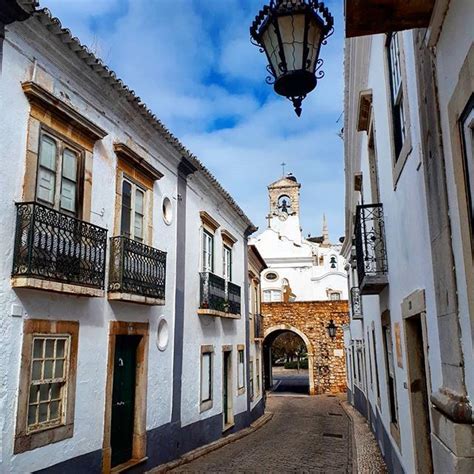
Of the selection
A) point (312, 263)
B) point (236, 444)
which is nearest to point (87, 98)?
→ point (236, 444)

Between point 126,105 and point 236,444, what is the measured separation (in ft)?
27.6

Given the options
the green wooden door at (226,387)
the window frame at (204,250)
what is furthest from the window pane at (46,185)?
the green wooden door at (226,387)

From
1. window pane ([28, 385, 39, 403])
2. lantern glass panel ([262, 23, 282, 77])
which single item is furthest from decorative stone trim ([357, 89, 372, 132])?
window pane ([28, 385, 39, 403])

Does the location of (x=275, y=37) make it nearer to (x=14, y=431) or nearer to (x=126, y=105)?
(x=14, y=431)

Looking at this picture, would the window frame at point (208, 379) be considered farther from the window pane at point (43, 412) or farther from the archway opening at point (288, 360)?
the archway opening at point (288, 360)

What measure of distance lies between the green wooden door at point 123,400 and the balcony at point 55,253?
5.44ft

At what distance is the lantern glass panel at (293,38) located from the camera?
2842 mm

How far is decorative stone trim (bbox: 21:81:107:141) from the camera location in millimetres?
6055

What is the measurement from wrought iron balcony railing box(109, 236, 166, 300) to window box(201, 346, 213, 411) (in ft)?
11.0

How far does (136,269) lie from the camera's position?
7.92 meters

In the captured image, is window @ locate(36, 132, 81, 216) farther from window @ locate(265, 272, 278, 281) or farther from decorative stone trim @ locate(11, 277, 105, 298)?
window @ locate(265, 272, 278, 281)

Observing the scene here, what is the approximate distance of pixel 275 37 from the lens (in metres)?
2.92

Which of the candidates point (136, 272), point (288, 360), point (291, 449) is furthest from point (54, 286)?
point (288, 360)

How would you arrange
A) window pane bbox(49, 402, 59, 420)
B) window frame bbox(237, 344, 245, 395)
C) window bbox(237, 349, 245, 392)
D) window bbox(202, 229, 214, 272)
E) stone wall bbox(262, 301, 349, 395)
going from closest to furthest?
window pane bbox(49, 402, 59, 420), window bbox(202, 229, 214, 272), window frame bbox(237, 344, 245, 395), window bbox(237, 349, 245, 392), stone wall bbox(262, 301, 349, 395)
